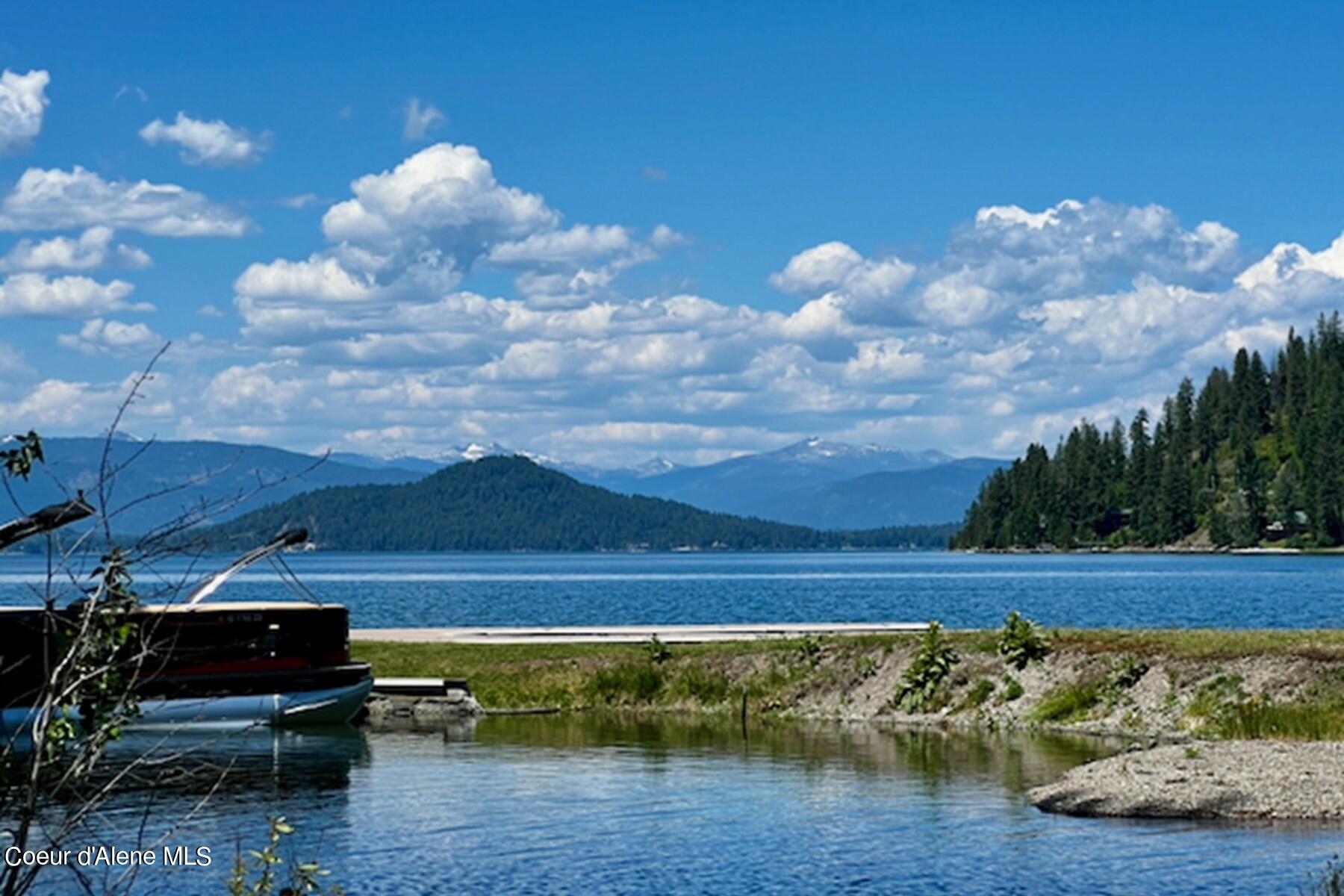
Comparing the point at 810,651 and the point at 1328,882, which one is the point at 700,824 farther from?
the point at 810,651

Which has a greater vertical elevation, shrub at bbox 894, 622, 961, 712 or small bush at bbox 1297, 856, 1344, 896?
shrub at bbox 894, 622, 961, 712

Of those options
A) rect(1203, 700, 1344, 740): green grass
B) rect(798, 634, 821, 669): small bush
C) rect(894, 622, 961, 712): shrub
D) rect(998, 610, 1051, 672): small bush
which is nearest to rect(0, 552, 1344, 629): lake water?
rect(798, 634, 821, 669): small bush

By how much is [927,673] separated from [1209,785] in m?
18.7

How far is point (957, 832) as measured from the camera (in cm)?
2994

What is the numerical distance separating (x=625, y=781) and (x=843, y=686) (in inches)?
639

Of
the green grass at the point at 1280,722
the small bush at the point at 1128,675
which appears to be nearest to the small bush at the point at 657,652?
the small bush at the point at 1128,675

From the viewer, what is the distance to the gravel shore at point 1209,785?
3098 centimetres

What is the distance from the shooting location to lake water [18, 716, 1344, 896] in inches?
1019

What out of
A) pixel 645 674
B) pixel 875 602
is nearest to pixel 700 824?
pixel 645 674

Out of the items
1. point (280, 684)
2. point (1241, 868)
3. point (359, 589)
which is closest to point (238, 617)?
point (280, 684)

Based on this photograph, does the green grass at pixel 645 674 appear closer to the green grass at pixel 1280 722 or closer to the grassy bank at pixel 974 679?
the grassy bank at pixel 974 679

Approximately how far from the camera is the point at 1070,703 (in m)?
47.1

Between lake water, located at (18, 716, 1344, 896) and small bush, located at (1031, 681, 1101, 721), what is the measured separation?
265 centimetres

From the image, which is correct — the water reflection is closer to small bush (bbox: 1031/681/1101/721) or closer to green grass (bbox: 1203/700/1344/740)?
small bush (bbox: 1031/681/1101/721)
